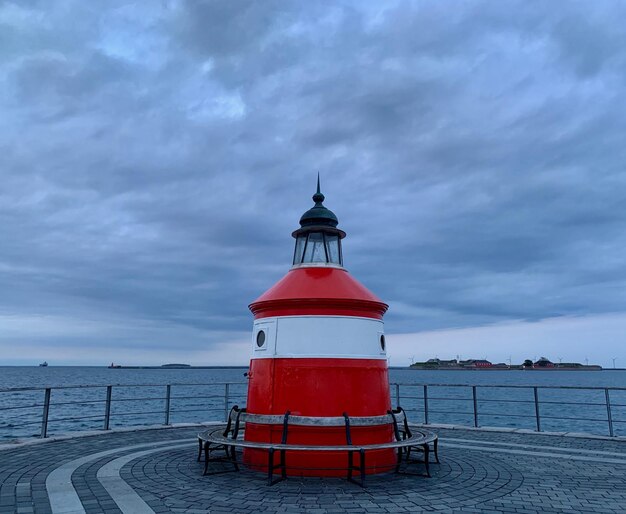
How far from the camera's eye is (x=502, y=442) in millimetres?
10922

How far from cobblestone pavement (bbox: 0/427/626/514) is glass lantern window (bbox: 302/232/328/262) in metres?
3.89

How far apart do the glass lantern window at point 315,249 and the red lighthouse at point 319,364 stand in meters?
0.53

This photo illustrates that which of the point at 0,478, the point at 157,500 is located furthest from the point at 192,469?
the point at 0,478

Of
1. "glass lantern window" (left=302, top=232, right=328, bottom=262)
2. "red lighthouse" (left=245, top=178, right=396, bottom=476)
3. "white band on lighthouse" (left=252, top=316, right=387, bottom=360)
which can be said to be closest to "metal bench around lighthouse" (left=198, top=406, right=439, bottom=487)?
"red lighthouse" (left=245, top=178, right=396, bottom=476)

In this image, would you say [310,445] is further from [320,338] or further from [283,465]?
[320,338]

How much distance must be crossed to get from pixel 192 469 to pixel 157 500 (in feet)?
6.26

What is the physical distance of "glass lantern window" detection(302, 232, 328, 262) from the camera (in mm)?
9648

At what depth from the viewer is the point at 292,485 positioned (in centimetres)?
716

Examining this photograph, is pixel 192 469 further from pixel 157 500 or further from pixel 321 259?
pixel 321 259

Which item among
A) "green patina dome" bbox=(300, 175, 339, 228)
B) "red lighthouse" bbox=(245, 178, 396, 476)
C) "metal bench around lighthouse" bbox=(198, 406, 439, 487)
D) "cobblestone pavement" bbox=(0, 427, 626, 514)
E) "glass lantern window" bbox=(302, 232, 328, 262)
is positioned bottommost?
"cobblestone pavement" bbox=(0, 427, 626, 514)

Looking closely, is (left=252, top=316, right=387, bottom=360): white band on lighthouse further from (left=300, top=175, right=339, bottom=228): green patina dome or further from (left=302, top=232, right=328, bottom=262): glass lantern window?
(left=300, top=175, right=339, bottom=228): green patina dome

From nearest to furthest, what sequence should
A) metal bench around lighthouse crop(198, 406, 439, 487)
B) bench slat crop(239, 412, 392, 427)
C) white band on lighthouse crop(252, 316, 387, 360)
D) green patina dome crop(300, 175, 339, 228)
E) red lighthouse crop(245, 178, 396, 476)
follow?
metal bench around lighthouse crop(198, 406, 439, 487) < bench slat crop(239, 412, 392, 427) < red lighthouse crop(245, 178, 396, 476) < white band on lighthouse crop(252, 316, 387, 360) < green patina dome crop(300, 175, 339, 228)

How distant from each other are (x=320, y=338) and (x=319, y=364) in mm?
423

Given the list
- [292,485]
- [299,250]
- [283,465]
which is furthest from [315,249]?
[292,485]
